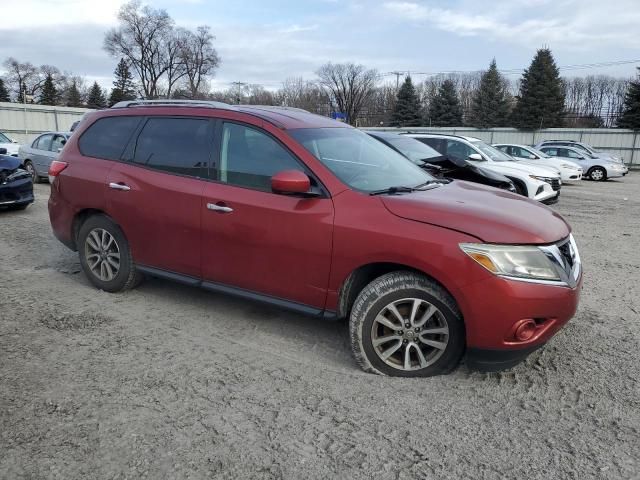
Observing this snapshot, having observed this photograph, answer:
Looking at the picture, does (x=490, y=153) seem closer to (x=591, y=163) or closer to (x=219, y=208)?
(x=219, y=208)

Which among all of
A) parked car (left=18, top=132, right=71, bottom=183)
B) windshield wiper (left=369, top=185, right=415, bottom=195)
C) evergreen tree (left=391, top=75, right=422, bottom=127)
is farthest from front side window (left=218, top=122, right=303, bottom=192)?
evergreen tree (left=391, top=75, right=422, bottom=127)

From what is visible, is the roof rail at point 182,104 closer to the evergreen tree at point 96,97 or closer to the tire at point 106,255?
the tire at point 106,255

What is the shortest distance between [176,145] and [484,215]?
2624 millimetres

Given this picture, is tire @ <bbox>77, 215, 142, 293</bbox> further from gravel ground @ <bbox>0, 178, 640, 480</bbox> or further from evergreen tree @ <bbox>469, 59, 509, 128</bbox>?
evergreen tree @ <bbox>469, 59, 509, 128</bbox>

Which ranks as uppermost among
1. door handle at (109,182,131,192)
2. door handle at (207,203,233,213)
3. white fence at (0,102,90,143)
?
white fence at (0,102,90,143)

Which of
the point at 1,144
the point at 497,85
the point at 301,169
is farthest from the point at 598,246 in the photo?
the point at 497,85

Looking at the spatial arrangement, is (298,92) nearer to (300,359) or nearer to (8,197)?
(8,197)

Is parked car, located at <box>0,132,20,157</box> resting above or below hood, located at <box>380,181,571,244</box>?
above

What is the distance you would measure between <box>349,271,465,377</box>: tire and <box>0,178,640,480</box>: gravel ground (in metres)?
0.14

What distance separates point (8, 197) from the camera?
877cm

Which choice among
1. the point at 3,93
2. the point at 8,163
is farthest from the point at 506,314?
the point at 3,93

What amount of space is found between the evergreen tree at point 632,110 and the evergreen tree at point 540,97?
20.2ft

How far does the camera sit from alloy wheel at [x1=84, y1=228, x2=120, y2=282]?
4.71 m

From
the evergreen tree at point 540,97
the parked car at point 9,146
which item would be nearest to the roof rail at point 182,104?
the parked car at point 9,146
